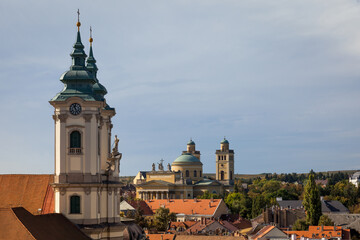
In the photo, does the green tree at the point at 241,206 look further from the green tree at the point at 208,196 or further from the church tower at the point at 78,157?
the church tower at the point at 78,157

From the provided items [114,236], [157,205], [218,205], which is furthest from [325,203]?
[114,236]

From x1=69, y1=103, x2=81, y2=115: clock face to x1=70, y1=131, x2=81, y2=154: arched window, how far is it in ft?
5.15

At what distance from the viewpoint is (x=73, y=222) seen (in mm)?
51844

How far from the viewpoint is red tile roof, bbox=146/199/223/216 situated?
150 meters

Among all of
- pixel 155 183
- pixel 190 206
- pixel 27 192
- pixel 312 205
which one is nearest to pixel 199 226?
pixel 312 205

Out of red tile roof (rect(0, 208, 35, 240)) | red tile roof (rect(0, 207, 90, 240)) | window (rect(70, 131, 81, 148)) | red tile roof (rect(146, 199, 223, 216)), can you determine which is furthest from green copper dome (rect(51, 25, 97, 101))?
red tile roof (rect(146, 199, 223, 216))

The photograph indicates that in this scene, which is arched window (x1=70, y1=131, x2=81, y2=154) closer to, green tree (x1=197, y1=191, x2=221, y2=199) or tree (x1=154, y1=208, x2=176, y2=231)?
tree (x1=154, y1=208, x2=176, y2=231)

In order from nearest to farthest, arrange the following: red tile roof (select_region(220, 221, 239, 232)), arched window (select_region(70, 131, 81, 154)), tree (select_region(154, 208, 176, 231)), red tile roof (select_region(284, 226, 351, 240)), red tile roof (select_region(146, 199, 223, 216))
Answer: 1. arched window (select_region(70, 131, 81, 154))
2. red tile roof (select_region(284, 226, 351, 240))
3. tree (select_region(154, 208, 176, 231))
4. red tile roof (select_region(220, 221, 239, 232))
5. red tile roof (select_region(146, 199, 223, 216))

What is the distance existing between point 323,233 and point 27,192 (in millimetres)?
65382

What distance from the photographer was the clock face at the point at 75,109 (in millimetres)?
52781

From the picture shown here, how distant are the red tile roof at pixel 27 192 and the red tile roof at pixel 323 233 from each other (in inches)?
2432

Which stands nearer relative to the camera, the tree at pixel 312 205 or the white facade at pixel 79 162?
the white facade at pixel 79 162

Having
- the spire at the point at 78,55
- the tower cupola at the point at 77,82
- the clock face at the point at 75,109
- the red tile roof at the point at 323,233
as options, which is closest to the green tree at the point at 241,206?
the red tile roof at the point at 323,233

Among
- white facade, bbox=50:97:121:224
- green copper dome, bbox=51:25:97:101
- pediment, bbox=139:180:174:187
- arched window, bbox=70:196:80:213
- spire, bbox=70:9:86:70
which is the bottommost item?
arched window, bbox=70:196:80:213
